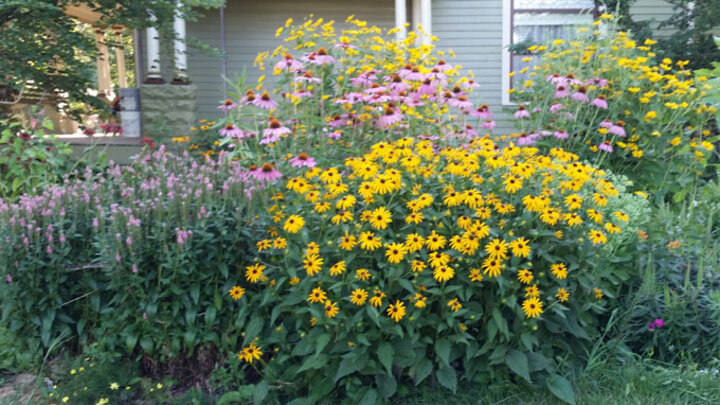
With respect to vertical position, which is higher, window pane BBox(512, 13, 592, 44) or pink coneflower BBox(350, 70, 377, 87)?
window pane BBox(512, 13, 592, 44)

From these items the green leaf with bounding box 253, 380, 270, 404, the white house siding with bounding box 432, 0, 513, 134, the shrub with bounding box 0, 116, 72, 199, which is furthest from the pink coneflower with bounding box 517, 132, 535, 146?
the white house siding with bounding box 432, 0, 513, 134

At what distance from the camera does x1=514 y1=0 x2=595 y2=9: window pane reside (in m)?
8.80

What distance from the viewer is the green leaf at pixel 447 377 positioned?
2.73m

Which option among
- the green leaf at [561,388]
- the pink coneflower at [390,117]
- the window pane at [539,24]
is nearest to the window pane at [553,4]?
the window pane at [539,24]

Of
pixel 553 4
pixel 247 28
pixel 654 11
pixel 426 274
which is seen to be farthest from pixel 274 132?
pixel 654 11

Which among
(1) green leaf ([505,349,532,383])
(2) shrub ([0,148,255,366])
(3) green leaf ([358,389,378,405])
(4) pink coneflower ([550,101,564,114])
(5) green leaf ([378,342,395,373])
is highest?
(4) pink coneflower ([550,101,564,114])

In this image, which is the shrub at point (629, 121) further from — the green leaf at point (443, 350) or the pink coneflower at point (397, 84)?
the green leaf at point (443, 350)

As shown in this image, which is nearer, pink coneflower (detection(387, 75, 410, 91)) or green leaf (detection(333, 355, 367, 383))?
green leaf (detection(333, 355, 367, 383))

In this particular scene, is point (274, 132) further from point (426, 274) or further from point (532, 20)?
point (532, 20)

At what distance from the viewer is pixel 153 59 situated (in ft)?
25.5

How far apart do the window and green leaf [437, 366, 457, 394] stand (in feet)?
21.4

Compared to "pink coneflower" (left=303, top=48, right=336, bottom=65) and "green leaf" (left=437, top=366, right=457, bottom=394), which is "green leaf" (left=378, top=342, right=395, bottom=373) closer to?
"green leaf" (left=437, top=366, right=457, bottom=394)

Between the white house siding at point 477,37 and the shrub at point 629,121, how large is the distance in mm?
3745

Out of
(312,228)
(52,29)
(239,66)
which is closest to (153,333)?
(312,228)
